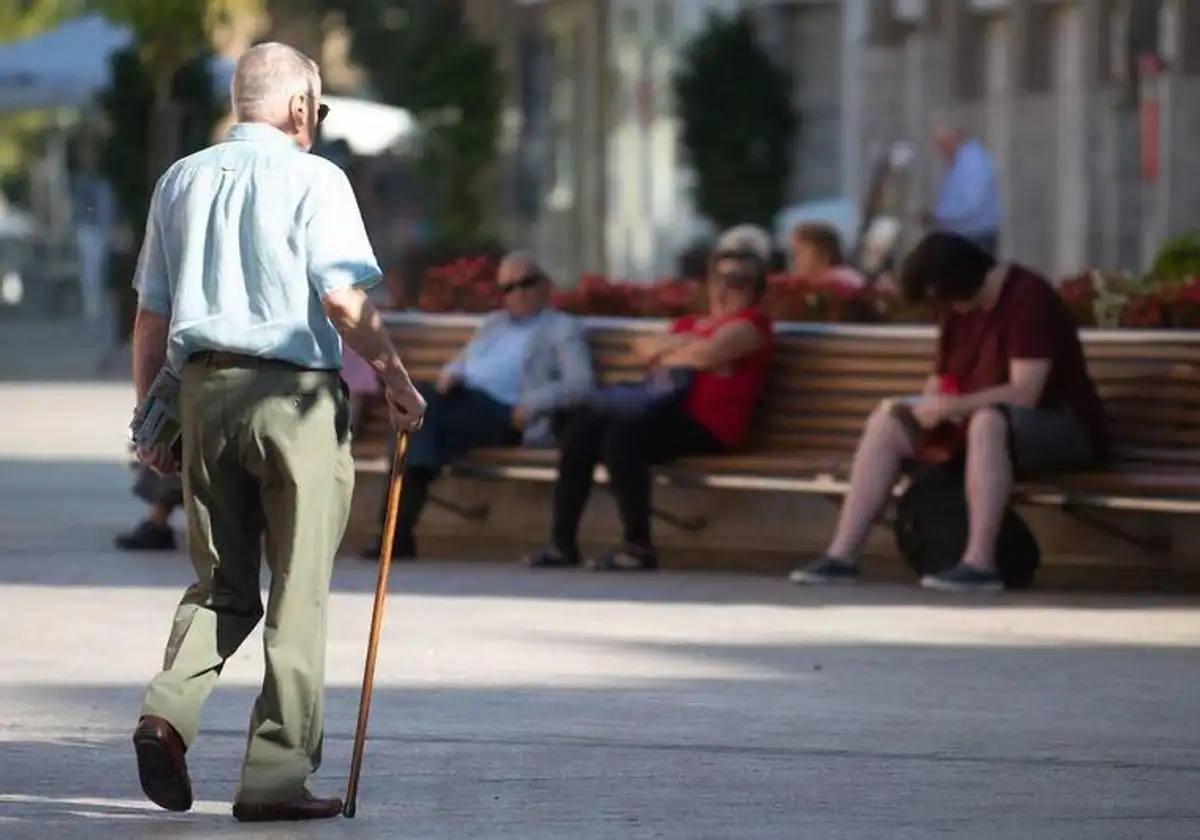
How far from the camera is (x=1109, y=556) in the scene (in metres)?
13.8

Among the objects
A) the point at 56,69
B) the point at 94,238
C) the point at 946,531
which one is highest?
the point at 56,69

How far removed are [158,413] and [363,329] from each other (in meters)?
0.57

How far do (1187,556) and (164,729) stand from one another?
6477mm

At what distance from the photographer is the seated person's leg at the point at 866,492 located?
1363cm

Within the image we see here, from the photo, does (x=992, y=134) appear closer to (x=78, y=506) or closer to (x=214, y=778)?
(x=78, y=506)

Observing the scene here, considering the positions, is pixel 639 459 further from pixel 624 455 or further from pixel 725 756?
pixel 725 756

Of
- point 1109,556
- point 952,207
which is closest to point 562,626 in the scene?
point 1109,556

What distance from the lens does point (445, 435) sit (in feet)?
49.2

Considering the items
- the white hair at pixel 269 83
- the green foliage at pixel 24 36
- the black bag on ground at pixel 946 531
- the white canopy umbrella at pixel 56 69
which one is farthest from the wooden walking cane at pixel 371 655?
the green foliage at pixel 24 36

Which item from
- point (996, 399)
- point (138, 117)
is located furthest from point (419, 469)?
point (138, 117)

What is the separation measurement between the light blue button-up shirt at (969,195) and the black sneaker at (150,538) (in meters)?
8.92

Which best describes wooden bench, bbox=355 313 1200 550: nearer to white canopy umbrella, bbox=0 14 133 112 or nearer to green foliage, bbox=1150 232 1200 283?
green foliage, bbox=1150 232 1200 283

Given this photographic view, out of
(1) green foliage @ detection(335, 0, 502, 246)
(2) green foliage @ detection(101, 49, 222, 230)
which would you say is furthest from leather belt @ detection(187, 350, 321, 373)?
(1) green foliage @ detection(335, 0, 502, 246)

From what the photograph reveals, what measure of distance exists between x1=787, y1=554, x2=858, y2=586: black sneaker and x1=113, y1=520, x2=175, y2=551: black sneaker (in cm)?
282
